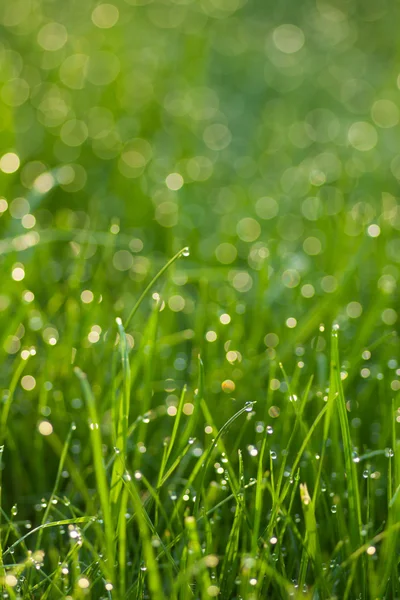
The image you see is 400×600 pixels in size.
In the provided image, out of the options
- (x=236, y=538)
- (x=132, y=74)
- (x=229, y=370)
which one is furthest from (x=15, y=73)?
(x=236, y=538)

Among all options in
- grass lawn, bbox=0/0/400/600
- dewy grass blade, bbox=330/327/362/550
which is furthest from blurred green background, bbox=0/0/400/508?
dewy grass blade, bbox=330/327/362/550

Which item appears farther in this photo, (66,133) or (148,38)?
(148,38)

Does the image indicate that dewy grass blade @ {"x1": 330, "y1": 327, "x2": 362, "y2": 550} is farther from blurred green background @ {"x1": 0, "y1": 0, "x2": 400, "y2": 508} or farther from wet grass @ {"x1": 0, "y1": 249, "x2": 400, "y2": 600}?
blurred green background @ {"x1": 0, "y1": 0, "x2": 400, "y2": 508}

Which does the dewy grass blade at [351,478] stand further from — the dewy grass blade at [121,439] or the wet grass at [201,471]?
the dewy grass blade at [121,439]

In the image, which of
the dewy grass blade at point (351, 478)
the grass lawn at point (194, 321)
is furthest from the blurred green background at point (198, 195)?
the dewy grass blade at point (351, 478)

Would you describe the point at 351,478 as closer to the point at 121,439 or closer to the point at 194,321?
the point at 121,439

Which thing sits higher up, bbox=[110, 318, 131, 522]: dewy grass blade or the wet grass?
bbox=[110, 318, 131, 522]: dewy grass blade

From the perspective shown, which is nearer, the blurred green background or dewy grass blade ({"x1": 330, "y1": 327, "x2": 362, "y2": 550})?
dewy grass blade ({"x1": 330, "y1": 327, "x2": 362, "y2": 550})

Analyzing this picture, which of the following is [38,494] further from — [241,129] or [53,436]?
[241,129]
